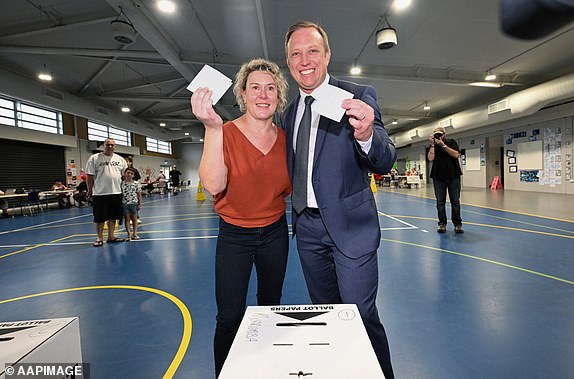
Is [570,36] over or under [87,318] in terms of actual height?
over

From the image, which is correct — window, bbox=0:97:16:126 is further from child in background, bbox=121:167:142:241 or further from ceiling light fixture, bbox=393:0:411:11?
ceiling light fixture, bbox=393:0:411:11

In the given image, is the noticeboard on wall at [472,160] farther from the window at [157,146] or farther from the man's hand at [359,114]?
the window at [157,146]

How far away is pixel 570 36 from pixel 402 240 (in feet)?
29.2

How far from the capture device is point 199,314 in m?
2.69

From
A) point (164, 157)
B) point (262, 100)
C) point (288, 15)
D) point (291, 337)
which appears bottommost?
point (291, 337)

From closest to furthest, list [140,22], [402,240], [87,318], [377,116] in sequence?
[377,116] → [87,318] → [402,240] → [140,22]

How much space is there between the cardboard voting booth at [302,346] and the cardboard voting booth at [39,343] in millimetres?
757

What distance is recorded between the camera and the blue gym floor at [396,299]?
200cm

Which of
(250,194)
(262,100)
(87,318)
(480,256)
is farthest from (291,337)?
(480,256)

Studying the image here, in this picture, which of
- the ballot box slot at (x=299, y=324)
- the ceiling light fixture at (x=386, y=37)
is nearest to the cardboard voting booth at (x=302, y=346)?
the ballot box slot at (x=299, y=324)

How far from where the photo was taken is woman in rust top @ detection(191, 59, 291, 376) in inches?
62.3

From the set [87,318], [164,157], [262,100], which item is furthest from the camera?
[164,157]

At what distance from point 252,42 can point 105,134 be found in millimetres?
14835

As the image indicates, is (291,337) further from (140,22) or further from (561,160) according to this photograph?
(561,160)
